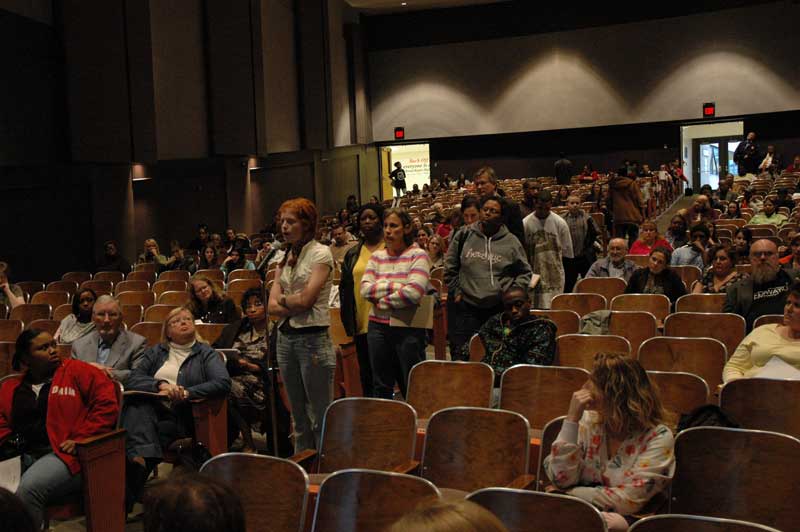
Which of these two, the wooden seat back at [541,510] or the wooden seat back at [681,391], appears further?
the wooden seat back at [681,391]

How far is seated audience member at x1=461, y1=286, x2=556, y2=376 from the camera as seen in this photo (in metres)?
5.23

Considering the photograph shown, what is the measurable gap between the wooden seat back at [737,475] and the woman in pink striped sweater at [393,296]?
6.90ft

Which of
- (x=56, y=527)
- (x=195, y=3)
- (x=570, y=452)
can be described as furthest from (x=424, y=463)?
(x=195, y=3)

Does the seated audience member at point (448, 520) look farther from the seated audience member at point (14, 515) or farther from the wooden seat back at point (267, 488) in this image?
the wooden seat back at point (267, 488)

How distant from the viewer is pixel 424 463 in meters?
4.04

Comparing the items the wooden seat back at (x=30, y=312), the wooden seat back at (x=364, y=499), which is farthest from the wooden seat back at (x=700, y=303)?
the wooden seat back at (x=30, y=312)

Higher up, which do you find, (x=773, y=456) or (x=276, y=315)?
(x=276, y=315)

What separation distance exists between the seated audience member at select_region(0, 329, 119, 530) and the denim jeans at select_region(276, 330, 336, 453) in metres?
0.91

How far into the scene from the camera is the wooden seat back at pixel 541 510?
2865mm

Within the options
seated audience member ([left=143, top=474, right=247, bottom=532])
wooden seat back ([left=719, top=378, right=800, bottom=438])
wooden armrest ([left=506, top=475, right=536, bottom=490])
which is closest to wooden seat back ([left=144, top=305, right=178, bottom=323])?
wooden armrest ([left=506, top=475, right=536, bottom=490])

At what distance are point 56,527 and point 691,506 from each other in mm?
3464

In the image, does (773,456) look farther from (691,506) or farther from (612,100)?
(612,100)

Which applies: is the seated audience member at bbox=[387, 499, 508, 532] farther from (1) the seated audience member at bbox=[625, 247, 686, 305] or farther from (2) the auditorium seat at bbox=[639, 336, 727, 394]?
(1) the seated audience member at bbox=[625, 247, 686, 305]

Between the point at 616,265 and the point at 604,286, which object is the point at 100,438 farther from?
the point at 616,265
